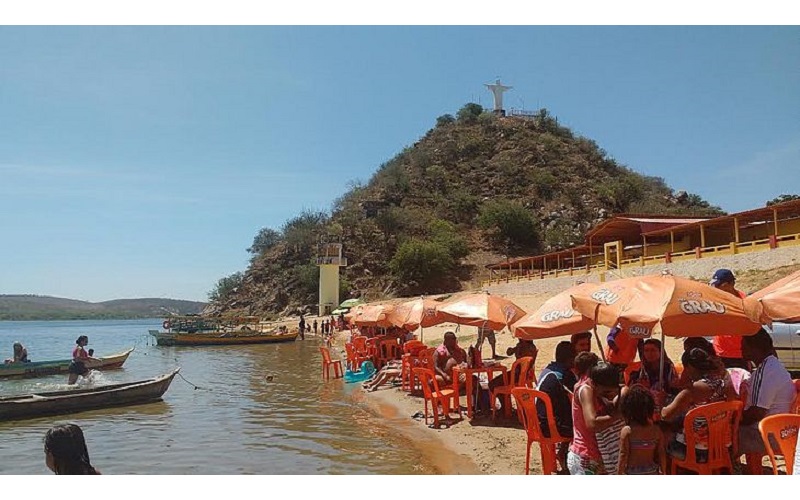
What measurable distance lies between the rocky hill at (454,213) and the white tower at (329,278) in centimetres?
508

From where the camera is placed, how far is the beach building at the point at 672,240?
29125 millimetres

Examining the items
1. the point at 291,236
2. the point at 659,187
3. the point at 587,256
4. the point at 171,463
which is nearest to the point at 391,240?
the point at 291,236

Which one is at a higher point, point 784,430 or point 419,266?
point 419,266

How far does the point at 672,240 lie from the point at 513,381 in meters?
31.2

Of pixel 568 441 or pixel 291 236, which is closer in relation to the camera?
pixel 568 441

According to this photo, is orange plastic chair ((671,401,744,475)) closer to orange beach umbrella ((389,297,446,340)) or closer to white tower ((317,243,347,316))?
orange beach umbrella ((389,297,446,340))

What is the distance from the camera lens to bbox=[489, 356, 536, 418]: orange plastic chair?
30.0ft

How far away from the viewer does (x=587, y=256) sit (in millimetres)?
46875

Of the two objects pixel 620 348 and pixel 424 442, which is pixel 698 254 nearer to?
pixel 620 348

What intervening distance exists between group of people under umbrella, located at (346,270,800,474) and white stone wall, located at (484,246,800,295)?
19486mm

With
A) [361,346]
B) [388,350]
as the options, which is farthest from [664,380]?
[361,346]

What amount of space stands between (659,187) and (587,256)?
163 ft

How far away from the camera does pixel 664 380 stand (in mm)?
6480
